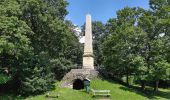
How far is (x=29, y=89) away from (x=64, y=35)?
9.49m

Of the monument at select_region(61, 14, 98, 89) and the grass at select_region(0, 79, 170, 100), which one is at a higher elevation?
the monument at select_region(61, 14, 98, 89)

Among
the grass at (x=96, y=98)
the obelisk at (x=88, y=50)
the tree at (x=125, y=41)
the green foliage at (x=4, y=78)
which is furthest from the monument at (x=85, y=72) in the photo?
the green foliage at (x=4, y=78)

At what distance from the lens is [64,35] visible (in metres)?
46.0

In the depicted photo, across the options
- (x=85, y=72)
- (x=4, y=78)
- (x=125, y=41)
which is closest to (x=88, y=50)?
(x=85, y=72)

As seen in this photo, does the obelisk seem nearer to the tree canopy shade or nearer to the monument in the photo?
the monument

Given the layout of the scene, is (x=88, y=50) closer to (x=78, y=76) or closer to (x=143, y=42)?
(x=78, y=76)

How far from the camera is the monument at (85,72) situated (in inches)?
1917

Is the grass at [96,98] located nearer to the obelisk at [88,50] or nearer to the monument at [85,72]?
the monument at [85,72]

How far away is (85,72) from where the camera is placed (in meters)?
49.2

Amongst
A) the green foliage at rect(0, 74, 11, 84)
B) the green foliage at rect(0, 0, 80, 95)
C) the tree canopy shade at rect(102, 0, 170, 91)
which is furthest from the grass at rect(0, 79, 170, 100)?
the tree canopy shade at rect(102, 0, 170, 91)

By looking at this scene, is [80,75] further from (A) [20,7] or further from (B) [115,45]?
(A) [20,7]

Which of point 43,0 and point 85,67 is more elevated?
point 43,0

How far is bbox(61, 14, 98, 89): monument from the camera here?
48.7m

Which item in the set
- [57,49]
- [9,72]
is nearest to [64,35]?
[57,49]
